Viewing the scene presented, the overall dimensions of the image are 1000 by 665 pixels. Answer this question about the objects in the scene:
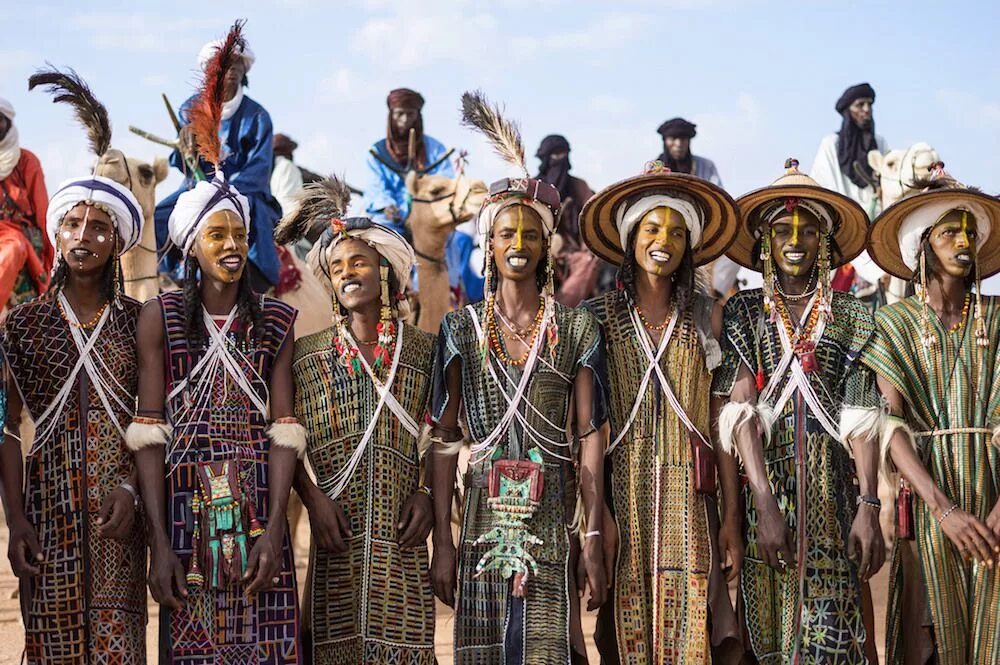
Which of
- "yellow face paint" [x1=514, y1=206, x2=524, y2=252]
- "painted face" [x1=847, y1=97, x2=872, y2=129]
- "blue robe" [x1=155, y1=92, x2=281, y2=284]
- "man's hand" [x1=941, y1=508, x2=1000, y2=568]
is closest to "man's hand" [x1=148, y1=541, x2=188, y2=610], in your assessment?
"yellow face paint" [x1=514, y1=206, x2=524, y2=252]

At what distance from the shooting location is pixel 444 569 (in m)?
5.25

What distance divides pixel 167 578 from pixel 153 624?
3942 mm

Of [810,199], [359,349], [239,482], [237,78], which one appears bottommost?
[239,482]

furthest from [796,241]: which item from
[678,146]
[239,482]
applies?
[678,146]

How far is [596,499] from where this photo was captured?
521 cm

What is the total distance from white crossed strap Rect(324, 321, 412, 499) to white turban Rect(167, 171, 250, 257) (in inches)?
26.5

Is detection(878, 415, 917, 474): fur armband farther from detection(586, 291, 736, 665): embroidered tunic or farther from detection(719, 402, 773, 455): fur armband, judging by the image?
detection(586, 291, 736, 665): embroidered tunic

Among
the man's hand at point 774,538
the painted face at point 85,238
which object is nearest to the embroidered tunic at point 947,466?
the man's hand at point 774,538

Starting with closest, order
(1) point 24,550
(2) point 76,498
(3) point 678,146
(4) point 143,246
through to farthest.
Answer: (1) point 24,550
(2) point 76,498
(4) point 143,246
(3) point 678,146

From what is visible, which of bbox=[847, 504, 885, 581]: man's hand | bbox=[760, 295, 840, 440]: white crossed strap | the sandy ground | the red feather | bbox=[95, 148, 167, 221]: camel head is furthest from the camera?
bbox=[95, 148, 167, 221]: camel head

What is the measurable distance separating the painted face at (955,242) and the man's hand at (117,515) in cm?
334

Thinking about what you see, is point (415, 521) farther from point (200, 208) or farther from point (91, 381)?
point (200, 208)

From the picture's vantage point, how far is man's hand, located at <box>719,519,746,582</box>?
17.6 feet

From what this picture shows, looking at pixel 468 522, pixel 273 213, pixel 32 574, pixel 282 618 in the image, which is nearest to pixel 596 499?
pixel 468 522
